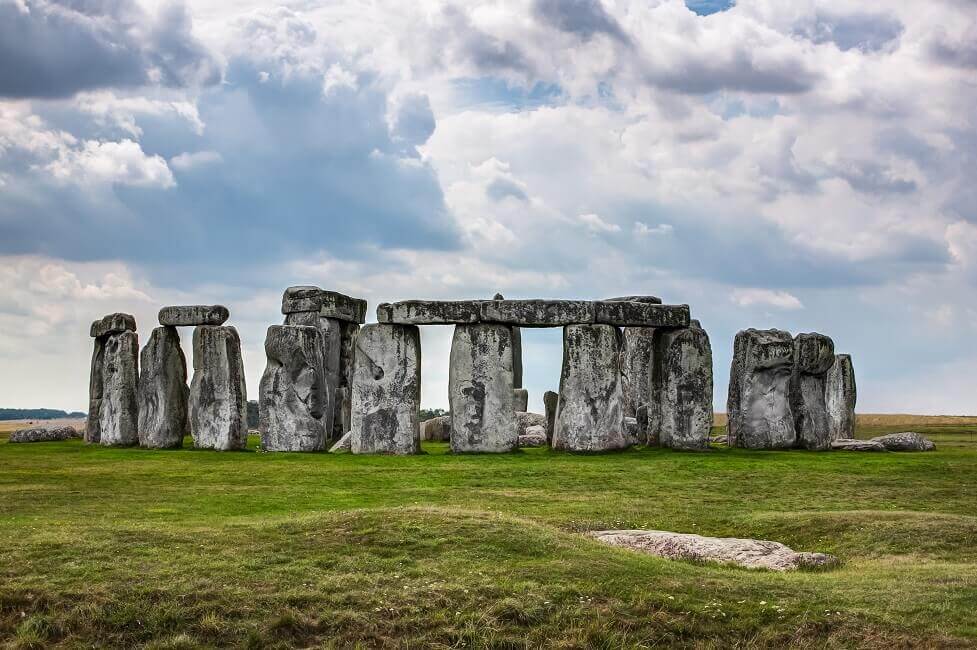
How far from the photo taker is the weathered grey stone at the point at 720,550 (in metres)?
13.4

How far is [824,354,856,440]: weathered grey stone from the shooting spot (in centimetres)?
3253

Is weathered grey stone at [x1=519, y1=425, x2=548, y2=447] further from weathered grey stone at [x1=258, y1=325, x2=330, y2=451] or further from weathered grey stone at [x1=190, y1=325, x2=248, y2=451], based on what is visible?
weathered grey stone at [x1=190, y1=325, x2=248, y2=451]

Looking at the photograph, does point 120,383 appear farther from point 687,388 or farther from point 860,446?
point 860,446

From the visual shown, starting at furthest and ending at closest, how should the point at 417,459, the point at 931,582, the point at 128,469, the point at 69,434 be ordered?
the point at 69,434 → the point at 417,459 → the point at 128,469 → the point at 931,582

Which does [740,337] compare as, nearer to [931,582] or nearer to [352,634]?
[931,582]

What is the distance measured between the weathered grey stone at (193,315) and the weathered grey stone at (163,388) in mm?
337

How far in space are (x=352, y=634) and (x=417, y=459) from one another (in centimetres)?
1384

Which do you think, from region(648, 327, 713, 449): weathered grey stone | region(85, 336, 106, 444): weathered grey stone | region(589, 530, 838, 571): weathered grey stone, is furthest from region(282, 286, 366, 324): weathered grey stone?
region(589, 530, 838, 571): weathered grey stone

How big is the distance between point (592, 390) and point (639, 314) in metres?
2.16

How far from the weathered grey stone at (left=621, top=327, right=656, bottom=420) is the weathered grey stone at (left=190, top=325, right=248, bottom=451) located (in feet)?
32.0

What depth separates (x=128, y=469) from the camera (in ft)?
75.8

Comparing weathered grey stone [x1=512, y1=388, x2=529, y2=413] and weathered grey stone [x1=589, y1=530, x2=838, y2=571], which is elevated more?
weathered grey stone [x1=512, y1=388, x2=529, y2=413]

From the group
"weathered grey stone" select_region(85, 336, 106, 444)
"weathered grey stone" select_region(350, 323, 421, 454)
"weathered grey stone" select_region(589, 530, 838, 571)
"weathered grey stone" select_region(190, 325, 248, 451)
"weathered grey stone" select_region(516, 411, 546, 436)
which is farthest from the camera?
"weathered grey stone" select_region(516, 411, 546, 436)

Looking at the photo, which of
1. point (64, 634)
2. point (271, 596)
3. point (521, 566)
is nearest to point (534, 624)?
point (521, 566)
